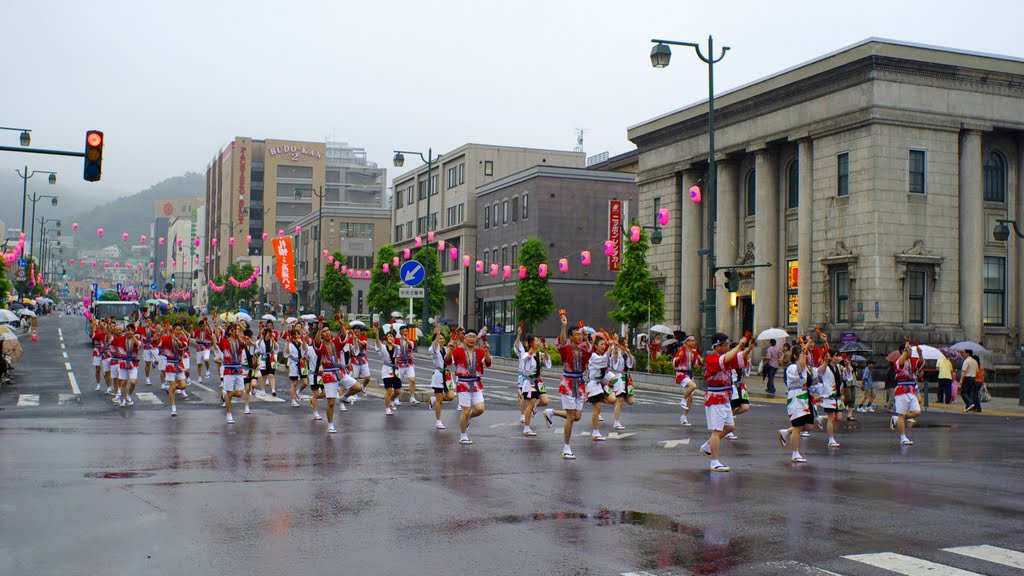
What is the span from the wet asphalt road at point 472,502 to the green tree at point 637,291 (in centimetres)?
3030

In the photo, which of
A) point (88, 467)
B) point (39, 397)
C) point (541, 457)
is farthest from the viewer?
point (39, 397)

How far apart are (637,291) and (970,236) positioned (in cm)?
1571

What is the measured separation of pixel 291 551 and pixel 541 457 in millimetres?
7374

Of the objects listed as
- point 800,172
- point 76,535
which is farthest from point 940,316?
point 76,535

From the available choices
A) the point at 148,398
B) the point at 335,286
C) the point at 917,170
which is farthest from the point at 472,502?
the point at 335,286

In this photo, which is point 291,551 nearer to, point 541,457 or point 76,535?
point 76,535

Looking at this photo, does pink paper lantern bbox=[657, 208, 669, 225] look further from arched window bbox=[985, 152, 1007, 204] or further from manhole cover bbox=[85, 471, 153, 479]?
manhole cover bbox=[85, 471, 153, 479]

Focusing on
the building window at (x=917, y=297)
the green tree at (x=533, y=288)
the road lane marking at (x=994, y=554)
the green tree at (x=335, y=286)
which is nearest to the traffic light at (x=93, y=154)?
the road lane marking at (x=994, y=554)

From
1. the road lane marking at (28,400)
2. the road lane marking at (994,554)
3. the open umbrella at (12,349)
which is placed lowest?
the road lane marking at (28,400)

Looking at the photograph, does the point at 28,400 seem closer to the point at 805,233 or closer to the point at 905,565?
the point at 905,565

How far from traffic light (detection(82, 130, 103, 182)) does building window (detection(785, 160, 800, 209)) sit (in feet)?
102

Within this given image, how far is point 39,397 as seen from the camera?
1030 inches

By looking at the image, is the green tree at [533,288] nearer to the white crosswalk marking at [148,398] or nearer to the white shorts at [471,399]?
the white crosswalk marking at [148,398]

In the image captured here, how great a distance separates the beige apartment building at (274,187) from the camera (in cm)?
15062
